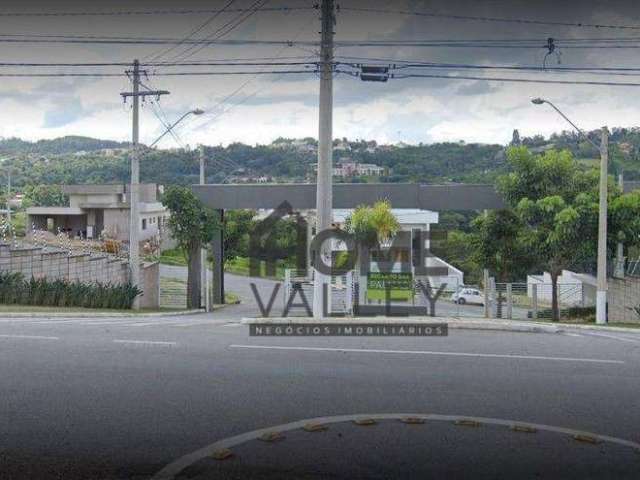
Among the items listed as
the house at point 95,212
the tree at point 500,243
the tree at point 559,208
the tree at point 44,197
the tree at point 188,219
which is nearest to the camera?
the tree at point 559,208

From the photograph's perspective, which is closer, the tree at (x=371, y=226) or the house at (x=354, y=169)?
the tree at (x=371, y=226)

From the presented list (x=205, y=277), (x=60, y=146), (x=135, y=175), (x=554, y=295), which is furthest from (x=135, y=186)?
(x=60, y=146)

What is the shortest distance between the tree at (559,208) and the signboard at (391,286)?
16.4ft

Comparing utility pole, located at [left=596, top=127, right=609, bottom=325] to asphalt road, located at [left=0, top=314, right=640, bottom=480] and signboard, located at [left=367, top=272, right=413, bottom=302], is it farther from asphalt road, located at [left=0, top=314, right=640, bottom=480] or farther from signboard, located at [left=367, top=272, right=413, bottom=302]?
asphalt road, located at [left=0, top=314, right=640, bottom=480]

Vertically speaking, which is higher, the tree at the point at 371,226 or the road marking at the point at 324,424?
the tree at the point at 371,226

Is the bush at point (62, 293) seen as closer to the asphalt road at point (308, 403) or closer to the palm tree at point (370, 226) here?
the palm tree at point (370, 226)

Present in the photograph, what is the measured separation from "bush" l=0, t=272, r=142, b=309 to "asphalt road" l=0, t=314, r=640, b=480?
12.6m

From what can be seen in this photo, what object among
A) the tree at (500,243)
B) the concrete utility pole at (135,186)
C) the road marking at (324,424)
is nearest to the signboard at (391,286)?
the tree at (500,243)

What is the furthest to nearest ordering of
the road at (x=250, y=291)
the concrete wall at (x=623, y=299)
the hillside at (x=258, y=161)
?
the hillside at (x=258, y=161) → the road at (x=250, y=291) → the concrete wall at (x=623, y=299)

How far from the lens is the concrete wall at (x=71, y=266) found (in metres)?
25.3

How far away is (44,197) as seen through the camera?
60094mm

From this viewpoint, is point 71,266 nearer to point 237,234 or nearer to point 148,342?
point 148,342

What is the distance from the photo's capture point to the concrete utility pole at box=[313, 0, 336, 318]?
1848cm

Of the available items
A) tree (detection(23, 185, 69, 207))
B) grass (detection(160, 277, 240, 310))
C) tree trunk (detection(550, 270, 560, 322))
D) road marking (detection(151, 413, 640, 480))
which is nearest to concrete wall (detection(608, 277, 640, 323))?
tree trunk (detection(550, 270, 560, 322))
